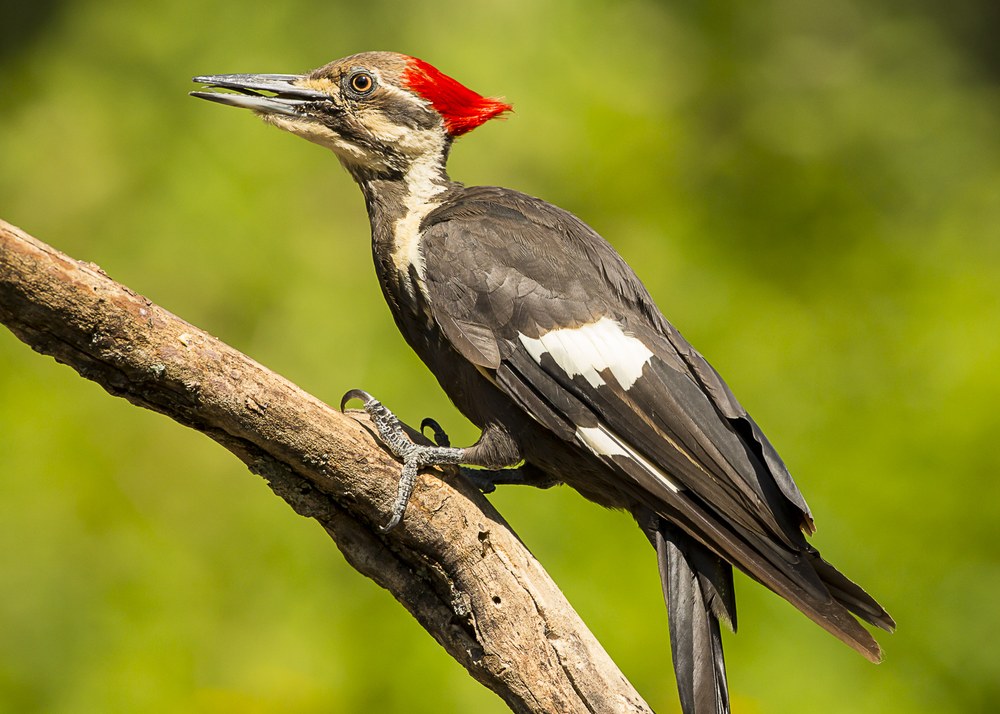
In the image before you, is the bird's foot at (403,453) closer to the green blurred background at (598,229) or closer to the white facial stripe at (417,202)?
the white facial stripe at (417,202)

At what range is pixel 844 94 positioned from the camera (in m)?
5.32

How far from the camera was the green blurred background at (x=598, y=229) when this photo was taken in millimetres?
3615

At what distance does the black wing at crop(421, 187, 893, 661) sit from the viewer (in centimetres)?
232

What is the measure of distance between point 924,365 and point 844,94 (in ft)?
5.42

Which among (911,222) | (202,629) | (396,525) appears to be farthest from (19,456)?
(911,222)

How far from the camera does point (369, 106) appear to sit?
284 cm

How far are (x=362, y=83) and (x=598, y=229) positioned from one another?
6.61 feet

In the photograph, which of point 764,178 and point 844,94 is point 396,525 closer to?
point 764,178

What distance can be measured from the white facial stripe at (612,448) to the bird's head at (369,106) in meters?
0.95

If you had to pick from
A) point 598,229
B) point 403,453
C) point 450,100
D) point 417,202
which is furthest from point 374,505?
point 598,229

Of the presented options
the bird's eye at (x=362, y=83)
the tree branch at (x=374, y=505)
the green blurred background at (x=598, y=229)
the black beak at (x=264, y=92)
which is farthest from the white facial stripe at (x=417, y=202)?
the green blurred background at (x=598, y=229)

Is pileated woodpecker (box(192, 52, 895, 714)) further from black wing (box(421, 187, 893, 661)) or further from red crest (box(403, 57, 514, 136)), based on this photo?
red crest (box(403, 57, 514, 136))

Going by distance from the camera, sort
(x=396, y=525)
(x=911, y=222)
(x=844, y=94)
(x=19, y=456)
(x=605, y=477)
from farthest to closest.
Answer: (x=844, y=94) → (x=911, y=222) → (x=19, y=456) → (x=605, y=477) → (x=396, y=525)

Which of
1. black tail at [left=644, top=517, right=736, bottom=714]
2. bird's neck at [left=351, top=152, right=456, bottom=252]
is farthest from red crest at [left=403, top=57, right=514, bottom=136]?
black tail at [left=644, top=517, right=736, bottom=714]
